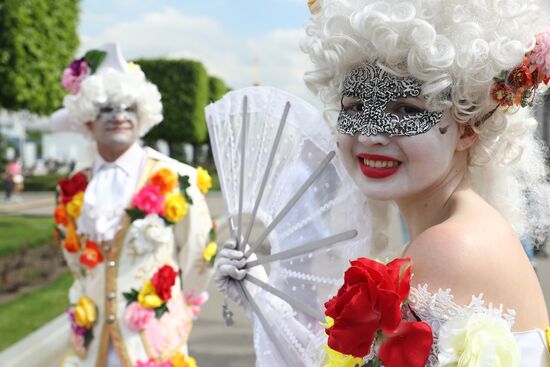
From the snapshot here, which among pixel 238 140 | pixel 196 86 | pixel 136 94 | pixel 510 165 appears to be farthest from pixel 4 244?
pixel 196 86

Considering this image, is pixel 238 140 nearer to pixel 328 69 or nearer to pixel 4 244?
pixel 328 69

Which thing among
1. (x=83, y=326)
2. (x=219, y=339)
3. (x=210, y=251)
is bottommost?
→ (x=219, y=339)

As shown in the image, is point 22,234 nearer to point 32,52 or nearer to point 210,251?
point 32,52

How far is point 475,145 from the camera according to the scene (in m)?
1.74

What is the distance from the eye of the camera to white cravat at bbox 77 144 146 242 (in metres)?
3.41

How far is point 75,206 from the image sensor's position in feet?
11.6

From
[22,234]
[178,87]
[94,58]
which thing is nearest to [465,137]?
[94,58]

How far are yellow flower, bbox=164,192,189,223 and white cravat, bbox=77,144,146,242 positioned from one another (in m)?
0.21

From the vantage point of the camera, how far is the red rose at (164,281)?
336 centimetres

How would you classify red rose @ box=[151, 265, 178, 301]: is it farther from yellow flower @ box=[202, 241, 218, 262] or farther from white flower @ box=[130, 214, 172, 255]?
yellow flower @ box=[202, 241, 218, 262]

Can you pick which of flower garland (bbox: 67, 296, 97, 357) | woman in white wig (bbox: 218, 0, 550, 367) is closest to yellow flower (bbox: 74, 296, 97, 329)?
flower garland (bbox: 67, 296, 97, 357)

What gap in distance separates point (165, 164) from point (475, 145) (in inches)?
88.4

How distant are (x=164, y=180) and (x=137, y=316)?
0.75 m

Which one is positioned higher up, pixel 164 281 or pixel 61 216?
pixel 61 216
